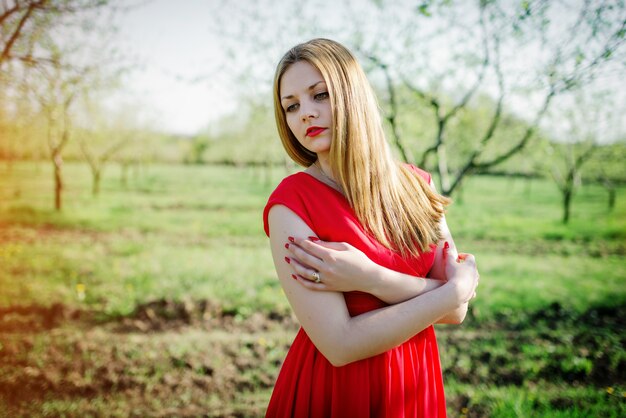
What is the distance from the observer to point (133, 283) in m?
7.30

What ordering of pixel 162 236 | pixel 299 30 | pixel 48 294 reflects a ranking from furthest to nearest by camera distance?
pixel 162 236, pixel 48 294, pixel 299 30

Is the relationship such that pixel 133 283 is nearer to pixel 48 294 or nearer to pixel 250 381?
pixel 48 294

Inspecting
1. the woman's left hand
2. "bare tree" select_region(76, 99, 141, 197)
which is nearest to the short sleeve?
the woman's left hand

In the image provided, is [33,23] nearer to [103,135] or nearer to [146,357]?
[146,357]

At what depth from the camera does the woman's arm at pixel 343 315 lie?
1269mm

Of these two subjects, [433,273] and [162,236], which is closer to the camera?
[433,273]

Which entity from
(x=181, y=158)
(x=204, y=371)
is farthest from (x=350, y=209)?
(x=181, y=158)

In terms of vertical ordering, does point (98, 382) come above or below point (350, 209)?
below

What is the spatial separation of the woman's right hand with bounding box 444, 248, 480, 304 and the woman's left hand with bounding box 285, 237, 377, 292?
349 mm

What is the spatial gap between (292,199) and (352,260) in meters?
0.30

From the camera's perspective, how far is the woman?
1.29 metres

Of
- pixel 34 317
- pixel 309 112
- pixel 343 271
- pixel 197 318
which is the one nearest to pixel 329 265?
pixel 343 271

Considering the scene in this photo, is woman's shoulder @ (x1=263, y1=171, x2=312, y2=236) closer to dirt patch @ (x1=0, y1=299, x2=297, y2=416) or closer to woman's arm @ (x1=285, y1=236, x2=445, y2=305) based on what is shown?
woman's arm @ (x1=285, y1=236, x2=445, y2=305)

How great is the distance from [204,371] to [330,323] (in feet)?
11.9
